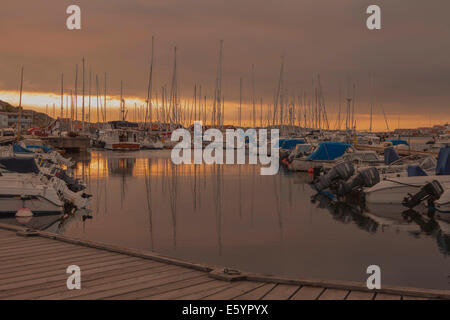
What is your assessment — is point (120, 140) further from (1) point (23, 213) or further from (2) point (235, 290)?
(2) point (235, 290)

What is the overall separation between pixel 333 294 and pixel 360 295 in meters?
0.35

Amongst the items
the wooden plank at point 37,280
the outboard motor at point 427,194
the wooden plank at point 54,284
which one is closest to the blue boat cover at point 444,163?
the outboard motor at point 427,194

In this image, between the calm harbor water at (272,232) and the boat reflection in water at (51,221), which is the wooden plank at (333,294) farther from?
the boat reflection in water at (51,221)

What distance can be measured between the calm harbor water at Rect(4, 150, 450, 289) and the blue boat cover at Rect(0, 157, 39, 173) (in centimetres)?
336

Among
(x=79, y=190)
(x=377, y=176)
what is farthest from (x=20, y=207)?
(x=377, y=176)

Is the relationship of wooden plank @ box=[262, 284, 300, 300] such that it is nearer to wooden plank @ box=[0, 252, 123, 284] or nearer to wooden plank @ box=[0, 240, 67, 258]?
wooden plank @ box=[0, 252, 123, 284]

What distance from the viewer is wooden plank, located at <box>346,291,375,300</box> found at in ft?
19.5

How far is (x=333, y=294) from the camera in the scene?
19.9 ft

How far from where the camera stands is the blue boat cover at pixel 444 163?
18688mm

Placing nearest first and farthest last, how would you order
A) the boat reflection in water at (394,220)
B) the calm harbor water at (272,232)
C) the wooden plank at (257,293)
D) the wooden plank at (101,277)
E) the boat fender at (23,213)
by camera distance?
the wooden plank at (257,293)
the wooden plank at (101,277)
the calm harbor water at (272,232)
the boat reflection in water at (394,220)
the boat fender at (23,213)

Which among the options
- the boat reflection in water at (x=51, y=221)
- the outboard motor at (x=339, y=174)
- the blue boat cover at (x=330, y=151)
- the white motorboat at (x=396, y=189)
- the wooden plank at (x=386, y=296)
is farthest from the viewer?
the blue boat cover at (x=330, y=151)

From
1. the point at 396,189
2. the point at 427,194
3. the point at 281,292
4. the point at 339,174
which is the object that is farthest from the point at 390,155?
the point at 281,292

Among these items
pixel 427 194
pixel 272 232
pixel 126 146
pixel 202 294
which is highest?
pixel 126 146
